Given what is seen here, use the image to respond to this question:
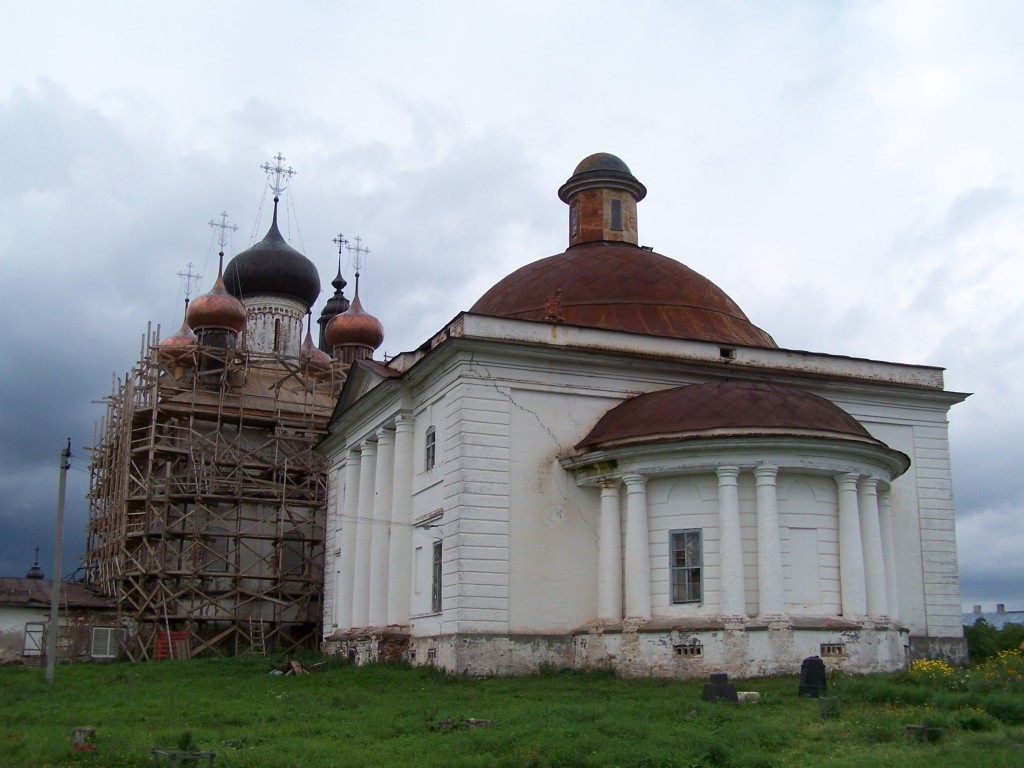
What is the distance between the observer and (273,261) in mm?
44344

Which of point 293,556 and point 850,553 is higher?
point 293,556

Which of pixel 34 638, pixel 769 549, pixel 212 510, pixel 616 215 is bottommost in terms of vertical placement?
pixel 34 638

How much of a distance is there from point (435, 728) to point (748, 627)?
791 cm

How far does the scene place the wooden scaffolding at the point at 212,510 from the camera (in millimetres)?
32562

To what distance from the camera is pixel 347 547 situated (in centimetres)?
2867

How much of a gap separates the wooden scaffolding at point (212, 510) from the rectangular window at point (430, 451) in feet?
33.9

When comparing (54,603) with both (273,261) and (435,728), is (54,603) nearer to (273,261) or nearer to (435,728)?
(435,728)

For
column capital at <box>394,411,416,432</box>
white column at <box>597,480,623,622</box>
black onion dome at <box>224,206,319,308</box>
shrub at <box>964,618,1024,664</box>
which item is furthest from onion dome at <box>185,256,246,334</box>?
shrub at <box>964,618,1024,664</box>

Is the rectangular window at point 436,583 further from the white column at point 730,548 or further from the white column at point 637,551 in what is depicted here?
the white column at point 730,548

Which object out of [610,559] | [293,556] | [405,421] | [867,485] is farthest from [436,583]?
[293,556]

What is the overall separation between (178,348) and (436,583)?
17.0 m

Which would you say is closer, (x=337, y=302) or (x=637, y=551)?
(x=637, y=551)

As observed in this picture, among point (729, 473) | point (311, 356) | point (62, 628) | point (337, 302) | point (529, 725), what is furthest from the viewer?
point (337, 302)

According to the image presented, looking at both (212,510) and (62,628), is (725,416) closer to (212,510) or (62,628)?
(212,510)
